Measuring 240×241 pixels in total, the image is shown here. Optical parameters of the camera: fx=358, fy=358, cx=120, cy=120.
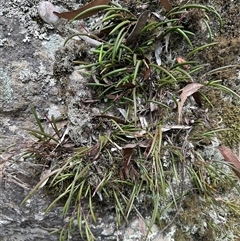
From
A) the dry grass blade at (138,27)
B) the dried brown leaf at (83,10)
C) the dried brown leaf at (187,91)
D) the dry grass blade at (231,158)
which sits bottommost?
the dry grass blade at (231,158)

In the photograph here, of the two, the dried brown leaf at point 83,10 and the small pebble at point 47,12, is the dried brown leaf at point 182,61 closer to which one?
the dried brown leaf at point 83,10

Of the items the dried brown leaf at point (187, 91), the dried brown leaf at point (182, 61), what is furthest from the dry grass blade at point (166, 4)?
the dried brown leaf at point (187, 91)

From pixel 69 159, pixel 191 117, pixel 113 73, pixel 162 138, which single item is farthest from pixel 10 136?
pixel 191 117

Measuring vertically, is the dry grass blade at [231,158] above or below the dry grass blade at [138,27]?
below

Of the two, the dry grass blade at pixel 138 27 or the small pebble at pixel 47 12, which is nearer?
the dry grass blade at pixel 138 27

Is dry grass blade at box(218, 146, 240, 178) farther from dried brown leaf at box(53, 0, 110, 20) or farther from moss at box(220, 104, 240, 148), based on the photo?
dried brown leaf at box(53, 0, 110, 20)
